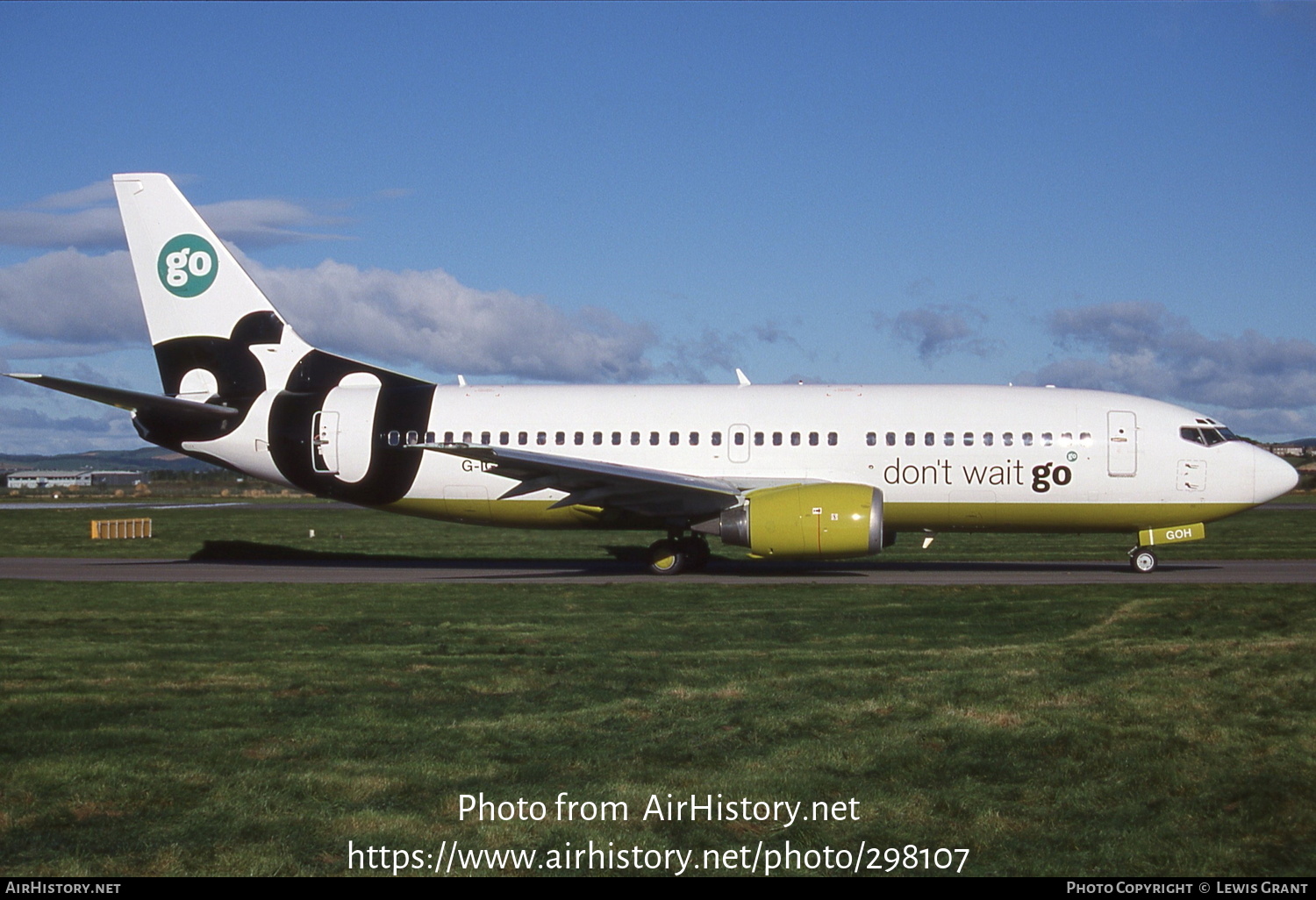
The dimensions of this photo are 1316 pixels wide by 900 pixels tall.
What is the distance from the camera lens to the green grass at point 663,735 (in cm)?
654

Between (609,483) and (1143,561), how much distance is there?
11.5 m

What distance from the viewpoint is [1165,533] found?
24016mm

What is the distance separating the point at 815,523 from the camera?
21656 mm

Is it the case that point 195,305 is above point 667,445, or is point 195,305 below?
above

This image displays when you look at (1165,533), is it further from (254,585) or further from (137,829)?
(137,829)

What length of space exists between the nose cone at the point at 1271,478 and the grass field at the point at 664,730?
Answer: 648cm

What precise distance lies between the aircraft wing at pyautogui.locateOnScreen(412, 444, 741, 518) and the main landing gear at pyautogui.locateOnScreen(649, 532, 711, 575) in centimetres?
105

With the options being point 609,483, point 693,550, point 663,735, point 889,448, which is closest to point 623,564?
point 693,550

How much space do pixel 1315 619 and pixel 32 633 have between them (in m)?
17.2

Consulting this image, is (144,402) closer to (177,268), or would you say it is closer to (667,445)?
(177,268)

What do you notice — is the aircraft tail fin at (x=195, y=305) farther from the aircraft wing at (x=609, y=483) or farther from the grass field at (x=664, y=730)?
the grass field at (x=664, y=730)

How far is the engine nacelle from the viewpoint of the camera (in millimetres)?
21609

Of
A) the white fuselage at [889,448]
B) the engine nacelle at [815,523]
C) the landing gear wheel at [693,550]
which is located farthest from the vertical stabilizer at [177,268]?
the engine nacelle at [815,523]
